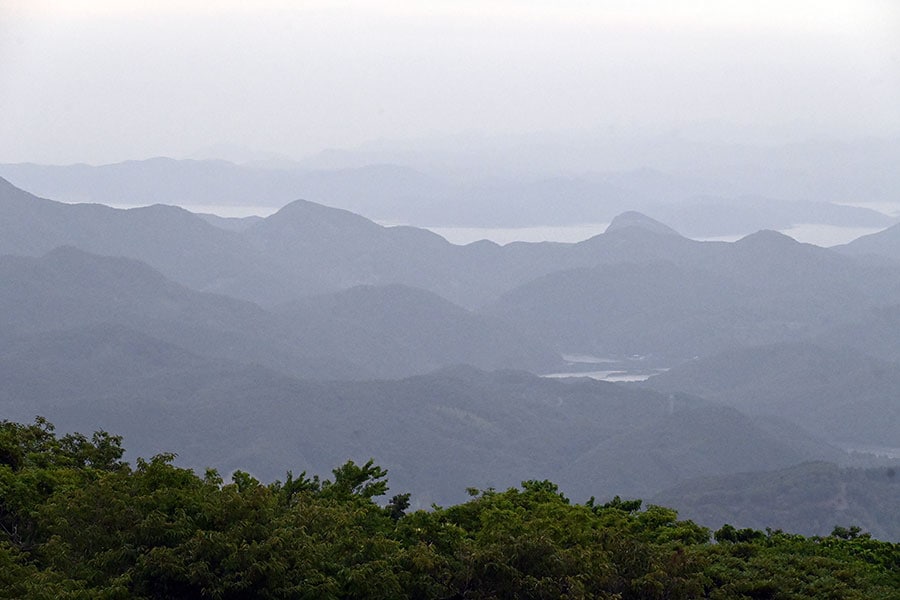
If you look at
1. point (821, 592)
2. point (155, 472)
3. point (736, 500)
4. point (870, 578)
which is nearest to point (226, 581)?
point (155, 472)

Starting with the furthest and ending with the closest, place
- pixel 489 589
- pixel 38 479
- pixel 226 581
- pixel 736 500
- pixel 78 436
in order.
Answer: pixel 736 500
pixel 78 436
pixel 38 479
pixel 489 589
pixel 226 581

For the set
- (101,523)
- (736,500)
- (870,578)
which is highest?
(101,523)

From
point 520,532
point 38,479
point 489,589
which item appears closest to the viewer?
point 489,589

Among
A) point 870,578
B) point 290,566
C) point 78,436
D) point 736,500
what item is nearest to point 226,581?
point 290,566

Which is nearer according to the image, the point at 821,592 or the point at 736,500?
the point at 821,592

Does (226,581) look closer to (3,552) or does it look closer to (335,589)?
(335,589)

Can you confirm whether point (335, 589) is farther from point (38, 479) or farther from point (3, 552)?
point (38, 479)

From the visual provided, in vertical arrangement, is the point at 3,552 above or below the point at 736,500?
above
